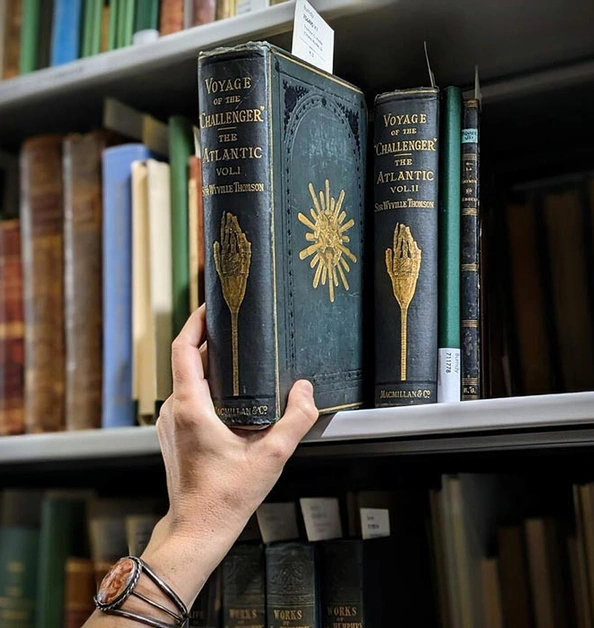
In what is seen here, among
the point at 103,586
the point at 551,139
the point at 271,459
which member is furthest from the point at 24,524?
the point at 551,139

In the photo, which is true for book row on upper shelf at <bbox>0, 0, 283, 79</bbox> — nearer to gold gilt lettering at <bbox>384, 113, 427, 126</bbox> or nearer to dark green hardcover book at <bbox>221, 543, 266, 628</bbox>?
gold gilt lettering at <bbox>384, 113, 427, 126</bbox>

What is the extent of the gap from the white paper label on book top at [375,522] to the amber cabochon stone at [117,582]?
0.81 feet

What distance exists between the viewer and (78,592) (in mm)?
1062

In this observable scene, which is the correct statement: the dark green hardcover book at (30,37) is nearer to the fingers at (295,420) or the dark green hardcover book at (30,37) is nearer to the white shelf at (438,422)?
the white shelf at (438,422)

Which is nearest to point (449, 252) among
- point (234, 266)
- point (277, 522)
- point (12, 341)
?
point (234, 266)

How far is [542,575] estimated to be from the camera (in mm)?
890

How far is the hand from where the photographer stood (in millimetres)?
777

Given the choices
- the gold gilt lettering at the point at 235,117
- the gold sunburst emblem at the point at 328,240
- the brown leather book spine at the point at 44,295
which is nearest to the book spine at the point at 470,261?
the gold sunburst emblem at the point at 328,240

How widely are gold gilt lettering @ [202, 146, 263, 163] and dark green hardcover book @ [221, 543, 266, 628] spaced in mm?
389

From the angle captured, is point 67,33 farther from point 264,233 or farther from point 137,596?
point 137,596

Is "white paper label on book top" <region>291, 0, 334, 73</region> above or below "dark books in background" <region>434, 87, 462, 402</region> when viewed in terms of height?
above

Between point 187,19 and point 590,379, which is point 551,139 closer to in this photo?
point 590,379

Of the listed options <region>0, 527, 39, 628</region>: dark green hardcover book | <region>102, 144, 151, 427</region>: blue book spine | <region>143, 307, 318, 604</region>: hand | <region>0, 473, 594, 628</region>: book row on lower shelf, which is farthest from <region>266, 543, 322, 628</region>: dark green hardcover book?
<region>0, 527, 39, 628</region>: dark green hardcover book

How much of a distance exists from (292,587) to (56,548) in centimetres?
35
